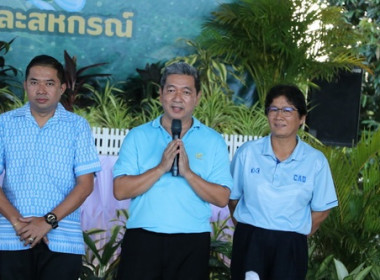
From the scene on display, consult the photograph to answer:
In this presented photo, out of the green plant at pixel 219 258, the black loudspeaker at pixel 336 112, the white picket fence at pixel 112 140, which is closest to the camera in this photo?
the green plant at pixel 219 258

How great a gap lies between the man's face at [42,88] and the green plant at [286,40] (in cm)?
621

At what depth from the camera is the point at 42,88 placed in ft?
10.8

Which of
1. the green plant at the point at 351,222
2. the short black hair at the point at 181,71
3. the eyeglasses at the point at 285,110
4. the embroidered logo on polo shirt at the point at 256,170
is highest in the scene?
the short black hair at the point at 181,71

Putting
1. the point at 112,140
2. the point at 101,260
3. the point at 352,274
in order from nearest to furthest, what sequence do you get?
1. the point at 352,274
2. the point at 101,260
3. the point at 112,140

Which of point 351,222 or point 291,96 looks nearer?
point 291,96

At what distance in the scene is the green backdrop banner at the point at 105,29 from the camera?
33.9ft

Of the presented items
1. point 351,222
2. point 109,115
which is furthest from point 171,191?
point 109,115

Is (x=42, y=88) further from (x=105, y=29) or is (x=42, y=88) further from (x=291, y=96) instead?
(x=105, y=29)

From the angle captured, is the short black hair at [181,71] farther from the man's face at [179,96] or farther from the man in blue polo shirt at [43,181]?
the man in blue polo shirt at [43,181]

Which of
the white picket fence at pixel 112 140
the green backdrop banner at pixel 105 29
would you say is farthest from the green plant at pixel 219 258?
the green backdrop banner at pixel 105 29

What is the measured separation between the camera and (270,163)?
3.51 metres

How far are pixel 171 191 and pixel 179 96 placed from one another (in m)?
0.38

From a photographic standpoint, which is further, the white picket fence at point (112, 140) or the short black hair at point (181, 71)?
the white picket fence at point (112, 140)

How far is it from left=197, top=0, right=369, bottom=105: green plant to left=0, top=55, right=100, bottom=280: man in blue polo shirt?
6.22 m
